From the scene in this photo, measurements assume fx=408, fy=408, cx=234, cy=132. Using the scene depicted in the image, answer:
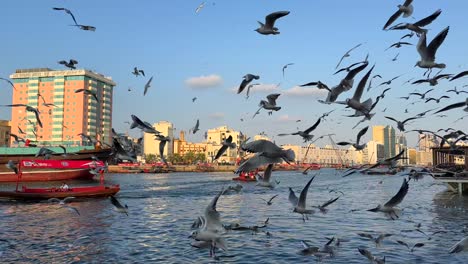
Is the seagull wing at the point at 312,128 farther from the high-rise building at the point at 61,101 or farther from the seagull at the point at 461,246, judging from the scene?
the high-rise building at the point at 61,101

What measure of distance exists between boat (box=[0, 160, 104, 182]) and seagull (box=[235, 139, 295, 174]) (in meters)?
58.1

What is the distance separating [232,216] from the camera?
90.3ft

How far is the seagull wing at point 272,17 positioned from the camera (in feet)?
28.3

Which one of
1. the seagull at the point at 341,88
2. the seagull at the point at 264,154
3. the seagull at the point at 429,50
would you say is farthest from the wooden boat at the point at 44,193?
the seagull at the point at 429,50

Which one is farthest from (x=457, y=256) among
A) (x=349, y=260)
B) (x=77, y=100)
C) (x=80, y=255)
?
(x=77, y=100)

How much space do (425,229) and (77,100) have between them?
167m

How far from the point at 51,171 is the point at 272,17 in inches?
2512

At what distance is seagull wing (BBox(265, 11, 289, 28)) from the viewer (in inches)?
339

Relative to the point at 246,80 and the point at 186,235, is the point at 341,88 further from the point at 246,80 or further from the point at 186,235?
the point at 186,235

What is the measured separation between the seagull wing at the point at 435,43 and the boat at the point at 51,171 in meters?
59.2

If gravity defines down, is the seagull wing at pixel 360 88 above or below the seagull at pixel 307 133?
above

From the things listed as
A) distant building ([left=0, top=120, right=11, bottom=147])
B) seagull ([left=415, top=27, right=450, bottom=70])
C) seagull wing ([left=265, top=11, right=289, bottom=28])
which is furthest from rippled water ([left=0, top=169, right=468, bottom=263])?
distant building ([left=0, top=120, right=11, bottom=147])

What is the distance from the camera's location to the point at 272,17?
877 cm

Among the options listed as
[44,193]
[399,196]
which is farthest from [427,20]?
[44,193]
